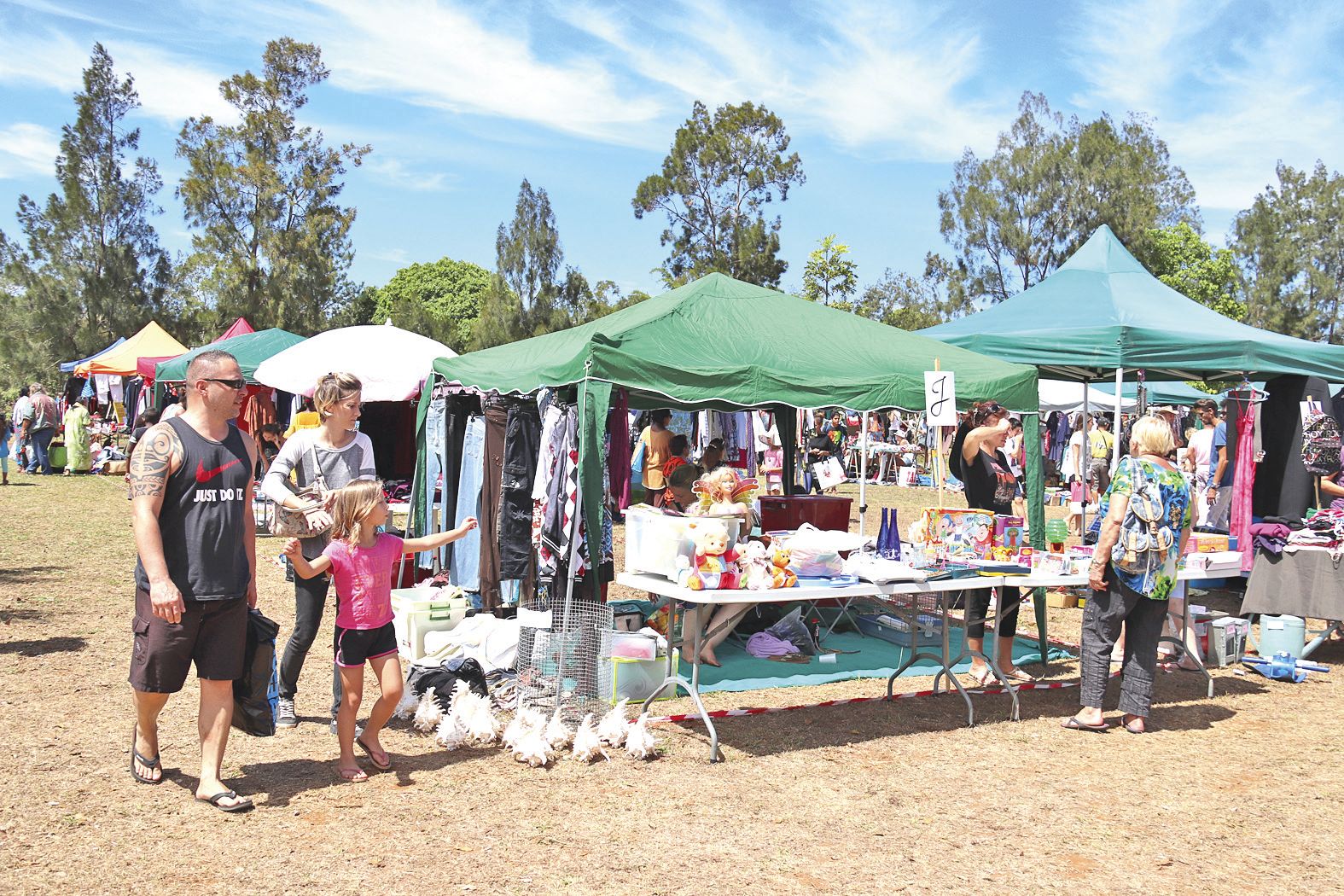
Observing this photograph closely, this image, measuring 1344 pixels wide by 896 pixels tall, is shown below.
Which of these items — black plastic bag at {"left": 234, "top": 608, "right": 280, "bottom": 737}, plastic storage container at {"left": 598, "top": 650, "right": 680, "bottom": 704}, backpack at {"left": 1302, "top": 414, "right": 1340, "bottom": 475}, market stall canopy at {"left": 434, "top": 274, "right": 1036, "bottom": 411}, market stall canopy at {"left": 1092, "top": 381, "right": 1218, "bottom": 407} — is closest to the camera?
black plastic bag at {"left": 234, "top": 608, "right": 280, "bottom": 737}

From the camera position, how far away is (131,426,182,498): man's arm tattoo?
3418 mm

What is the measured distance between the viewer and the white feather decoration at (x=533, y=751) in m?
4.48

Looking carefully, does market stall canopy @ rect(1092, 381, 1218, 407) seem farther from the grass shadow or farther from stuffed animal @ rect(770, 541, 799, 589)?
the grass shadow

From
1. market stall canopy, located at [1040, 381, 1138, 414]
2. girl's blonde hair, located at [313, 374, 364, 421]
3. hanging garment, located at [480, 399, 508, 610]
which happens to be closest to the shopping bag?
market stall canopy, located at [1040, 381, 1138, 414]

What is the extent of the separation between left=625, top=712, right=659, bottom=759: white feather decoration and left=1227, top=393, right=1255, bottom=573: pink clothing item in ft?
16.1

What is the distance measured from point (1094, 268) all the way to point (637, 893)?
335 inches

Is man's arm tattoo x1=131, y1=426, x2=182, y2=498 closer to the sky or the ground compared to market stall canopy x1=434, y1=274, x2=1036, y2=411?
closer to the ground

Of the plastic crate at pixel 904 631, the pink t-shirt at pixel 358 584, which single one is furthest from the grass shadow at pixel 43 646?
the plastic crate at pixel 904 631

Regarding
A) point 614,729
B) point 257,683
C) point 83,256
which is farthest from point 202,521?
point 83,256

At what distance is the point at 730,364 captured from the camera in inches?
248

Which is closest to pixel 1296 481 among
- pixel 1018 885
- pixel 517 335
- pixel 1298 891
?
pixel 1298 891

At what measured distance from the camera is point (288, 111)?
31844 millimetres

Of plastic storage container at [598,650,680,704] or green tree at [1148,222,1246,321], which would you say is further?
green tree at [1148,222,1246,321]

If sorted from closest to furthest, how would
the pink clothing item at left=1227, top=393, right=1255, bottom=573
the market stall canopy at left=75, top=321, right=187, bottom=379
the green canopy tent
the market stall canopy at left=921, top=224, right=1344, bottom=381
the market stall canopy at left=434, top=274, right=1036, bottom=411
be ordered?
the green canopy tent < the market stall canopy at left=434, top=274, right=1036, bottom=411 < the pink clothing item at left=1227, top=393, right=1255, bottom=573 < the market stall canopy at left=921, top=224, right=1344, bottom=381 < the market stall canopy at left=75, top=321, right=187, bottom=379
